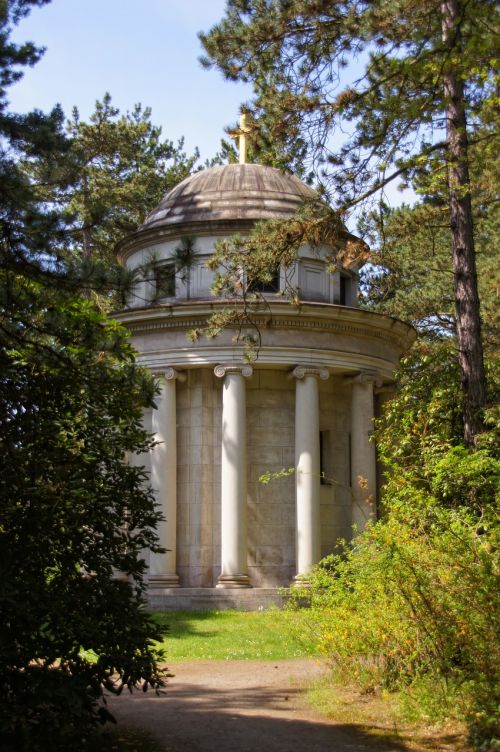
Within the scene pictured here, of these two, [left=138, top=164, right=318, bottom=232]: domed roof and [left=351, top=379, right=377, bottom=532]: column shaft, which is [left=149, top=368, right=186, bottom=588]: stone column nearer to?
[left=138, top=164, right=318, bottom=232]: domed roof

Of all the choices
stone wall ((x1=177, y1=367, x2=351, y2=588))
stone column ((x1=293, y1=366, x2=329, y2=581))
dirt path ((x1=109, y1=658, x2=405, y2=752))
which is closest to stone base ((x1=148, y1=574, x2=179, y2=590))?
stone wall ((x1=177, y1=367, x2=351, y2=588))

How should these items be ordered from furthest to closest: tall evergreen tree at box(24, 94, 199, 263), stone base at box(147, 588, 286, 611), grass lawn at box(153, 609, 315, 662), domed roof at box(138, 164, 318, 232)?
tall evergreen tree at box(24, 94, 199, 263)
domed roof at box(138, 164, 318, 232)
stone base at box(147, 588, 286, 611)
grass lawn at box(153, 609, 315, 662)

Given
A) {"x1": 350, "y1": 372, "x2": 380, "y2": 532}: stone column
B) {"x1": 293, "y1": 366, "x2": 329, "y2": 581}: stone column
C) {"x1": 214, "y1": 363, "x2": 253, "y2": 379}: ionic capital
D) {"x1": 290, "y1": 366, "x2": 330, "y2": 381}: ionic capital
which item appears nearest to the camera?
{"x1": 293, "y1": 366, "x2": 329, "y2": 581}: stone column

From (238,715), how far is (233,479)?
12.8 metres

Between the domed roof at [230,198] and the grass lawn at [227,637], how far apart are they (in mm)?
10601

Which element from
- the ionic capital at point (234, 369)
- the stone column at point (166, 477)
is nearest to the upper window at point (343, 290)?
the ionic capital at point (234, 369)

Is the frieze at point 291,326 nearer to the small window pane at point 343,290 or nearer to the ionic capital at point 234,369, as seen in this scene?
the ionic capital at point 234,369

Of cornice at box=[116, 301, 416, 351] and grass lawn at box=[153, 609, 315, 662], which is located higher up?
cornice at box=[116, 301, 416, 351]

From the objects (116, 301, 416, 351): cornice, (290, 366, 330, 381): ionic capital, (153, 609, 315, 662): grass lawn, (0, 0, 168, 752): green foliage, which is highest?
(116, 301, 416, 351): cornice

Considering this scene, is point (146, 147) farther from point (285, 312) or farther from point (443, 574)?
point (443, 574)

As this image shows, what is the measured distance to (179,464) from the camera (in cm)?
2609

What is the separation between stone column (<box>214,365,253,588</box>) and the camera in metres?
24.7

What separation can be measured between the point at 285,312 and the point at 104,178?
720 inches

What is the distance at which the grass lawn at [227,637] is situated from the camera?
1772 cm
